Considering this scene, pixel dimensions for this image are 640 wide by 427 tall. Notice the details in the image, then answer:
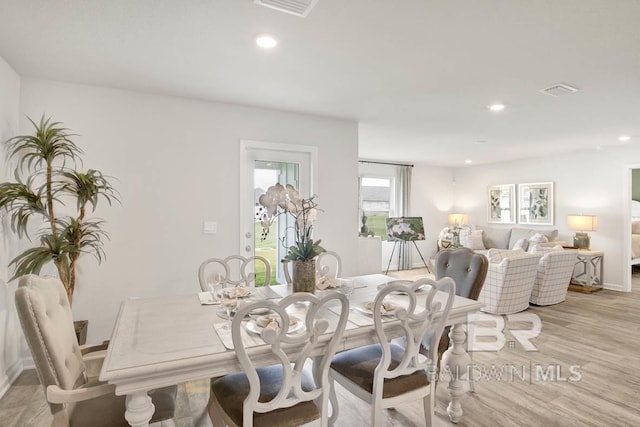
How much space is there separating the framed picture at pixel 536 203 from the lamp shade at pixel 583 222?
60 centimetres

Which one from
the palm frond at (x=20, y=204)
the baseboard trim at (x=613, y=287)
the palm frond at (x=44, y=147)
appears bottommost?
the baseboard trim at (x=613, y=287)

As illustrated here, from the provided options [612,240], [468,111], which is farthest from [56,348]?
[612,240]

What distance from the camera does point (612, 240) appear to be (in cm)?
602

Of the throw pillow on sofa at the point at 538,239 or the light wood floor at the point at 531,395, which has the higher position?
the throw pillow on sofa at the point at 538,239

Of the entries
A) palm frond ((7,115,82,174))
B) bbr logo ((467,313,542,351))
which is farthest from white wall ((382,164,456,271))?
palm frond ((7,115,82,174))

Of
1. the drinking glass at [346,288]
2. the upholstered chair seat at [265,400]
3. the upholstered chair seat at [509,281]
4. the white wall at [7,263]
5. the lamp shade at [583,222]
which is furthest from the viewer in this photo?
the lamp shade at [583,222]

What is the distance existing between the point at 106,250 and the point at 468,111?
401 centimetres

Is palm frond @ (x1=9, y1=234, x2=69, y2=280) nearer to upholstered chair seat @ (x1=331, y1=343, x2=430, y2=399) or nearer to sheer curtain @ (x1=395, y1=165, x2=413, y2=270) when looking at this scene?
upholstered chair seat @ (x1=331, y1=343, x2=430, y2=399)

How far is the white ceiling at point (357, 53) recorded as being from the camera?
1.97 meters

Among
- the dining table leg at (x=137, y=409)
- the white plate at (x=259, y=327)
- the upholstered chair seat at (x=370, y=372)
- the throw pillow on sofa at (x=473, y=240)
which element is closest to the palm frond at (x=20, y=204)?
the dining table leg at (x=137, y=409)

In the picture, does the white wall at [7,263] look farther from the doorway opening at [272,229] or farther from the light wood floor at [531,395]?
the doorway opening at [272,229]

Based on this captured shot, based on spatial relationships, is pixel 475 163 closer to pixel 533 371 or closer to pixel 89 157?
pixel 533 371

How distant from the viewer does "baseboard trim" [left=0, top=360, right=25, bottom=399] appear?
256cm

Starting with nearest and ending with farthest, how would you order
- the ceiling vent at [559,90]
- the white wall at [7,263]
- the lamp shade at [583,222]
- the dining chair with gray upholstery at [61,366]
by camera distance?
1. the dining chair with gray upholstery at [61,366]
2. the white wall at [7,263]
3. the ceiling vent at [559,90]
4. the lamp shade at [583,222]
